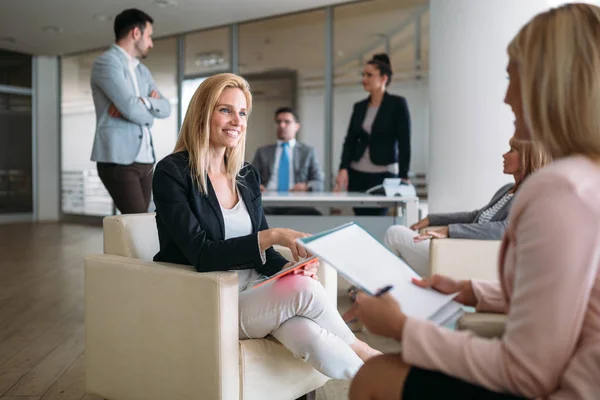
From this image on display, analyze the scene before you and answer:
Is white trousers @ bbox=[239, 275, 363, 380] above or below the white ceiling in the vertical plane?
below

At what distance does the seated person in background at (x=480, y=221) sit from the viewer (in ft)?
8.37

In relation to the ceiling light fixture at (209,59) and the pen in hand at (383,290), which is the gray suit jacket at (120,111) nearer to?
the pen in hand at (383,290)

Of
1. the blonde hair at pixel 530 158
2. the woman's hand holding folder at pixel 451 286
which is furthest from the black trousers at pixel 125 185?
the woman's hand holding folder at pixel 451 286

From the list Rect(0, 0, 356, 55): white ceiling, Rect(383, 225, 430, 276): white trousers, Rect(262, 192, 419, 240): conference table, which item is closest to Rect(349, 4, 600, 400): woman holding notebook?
Rect(383, 225, 430, 276): white trousers

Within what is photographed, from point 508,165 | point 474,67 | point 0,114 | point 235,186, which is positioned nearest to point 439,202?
point 474,67

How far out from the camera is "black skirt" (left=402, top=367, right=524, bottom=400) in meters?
0.93

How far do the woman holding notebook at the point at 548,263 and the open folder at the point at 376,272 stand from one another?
90mm

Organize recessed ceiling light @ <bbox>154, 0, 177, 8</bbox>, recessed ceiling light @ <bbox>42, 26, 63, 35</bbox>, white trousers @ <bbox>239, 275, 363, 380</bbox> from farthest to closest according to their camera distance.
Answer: recessed ceiling light @ <bbox>42, 26, 63, 35</bbox>, recessed ceiling light @ <bbox>154, 0, 177, 8</bbox>, white trousers @ <bbox>239, 275, 363, 380</bbox>

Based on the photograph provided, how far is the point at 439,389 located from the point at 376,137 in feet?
12.3

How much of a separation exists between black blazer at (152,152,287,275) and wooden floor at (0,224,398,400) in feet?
2.57

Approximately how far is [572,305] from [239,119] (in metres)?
1.56

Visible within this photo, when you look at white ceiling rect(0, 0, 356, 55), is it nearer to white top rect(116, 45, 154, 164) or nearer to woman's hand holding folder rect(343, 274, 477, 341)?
white top rect(116, 45, 154, 164)

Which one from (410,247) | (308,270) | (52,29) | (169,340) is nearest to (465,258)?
(308,270)

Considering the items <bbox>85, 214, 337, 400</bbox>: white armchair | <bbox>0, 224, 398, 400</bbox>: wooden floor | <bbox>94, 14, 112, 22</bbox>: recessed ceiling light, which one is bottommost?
<bbox>0, 224, 398, 400</bbox>: wooden floor
